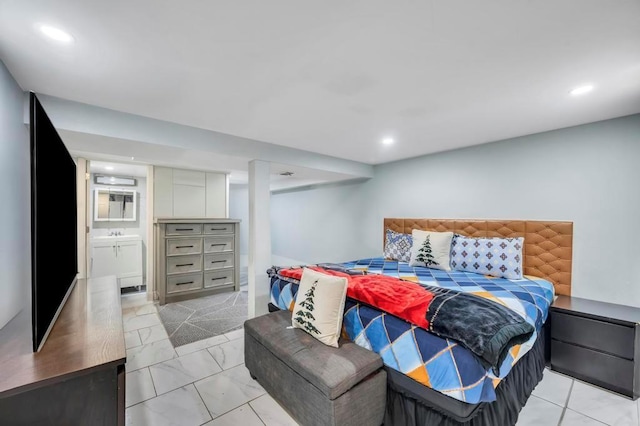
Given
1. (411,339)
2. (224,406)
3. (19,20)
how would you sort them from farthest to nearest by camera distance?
(224,406)
(411,339)
(19,20)

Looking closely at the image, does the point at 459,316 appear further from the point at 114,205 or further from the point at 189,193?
the point at 114,205

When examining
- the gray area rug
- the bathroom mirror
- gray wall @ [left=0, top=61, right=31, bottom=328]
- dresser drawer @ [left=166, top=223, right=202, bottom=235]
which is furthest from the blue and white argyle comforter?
the bathroom mirror

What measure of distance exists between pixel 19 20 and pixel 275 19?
119 centimetres

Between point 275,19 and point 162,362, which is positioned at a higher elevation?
point 275,19

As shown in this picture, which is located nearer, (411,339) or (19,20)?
(19,20)

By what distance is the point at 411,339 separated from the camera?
1649 millimetres

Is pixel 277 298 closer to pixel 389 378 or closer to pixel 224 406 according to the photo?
pixel 224 406

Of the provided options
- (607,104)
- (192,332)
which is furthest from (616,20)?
(192,332)

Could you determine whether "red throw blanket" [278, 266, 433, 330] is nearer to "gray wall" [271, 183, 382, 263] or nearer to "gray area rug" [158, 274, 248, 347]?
"gray area rug" [158, 274, 248, 347]

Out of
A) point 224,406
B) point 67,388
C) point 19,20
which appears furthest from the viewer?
point 224,406

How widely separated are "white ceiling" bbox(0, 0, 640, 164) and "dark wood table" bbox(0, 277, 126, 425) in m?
1.50

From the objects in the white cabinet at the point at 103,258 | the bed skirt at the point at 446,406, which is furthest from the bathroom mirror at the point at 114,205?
the bed skirt at the point at 446,406

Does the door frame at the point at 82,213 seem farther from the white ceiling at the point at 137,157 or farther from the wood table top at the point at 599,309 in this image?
the wood table top at the point at 599,309

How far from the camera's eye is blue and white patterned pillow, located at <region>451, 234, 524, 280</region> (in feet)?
9.19
